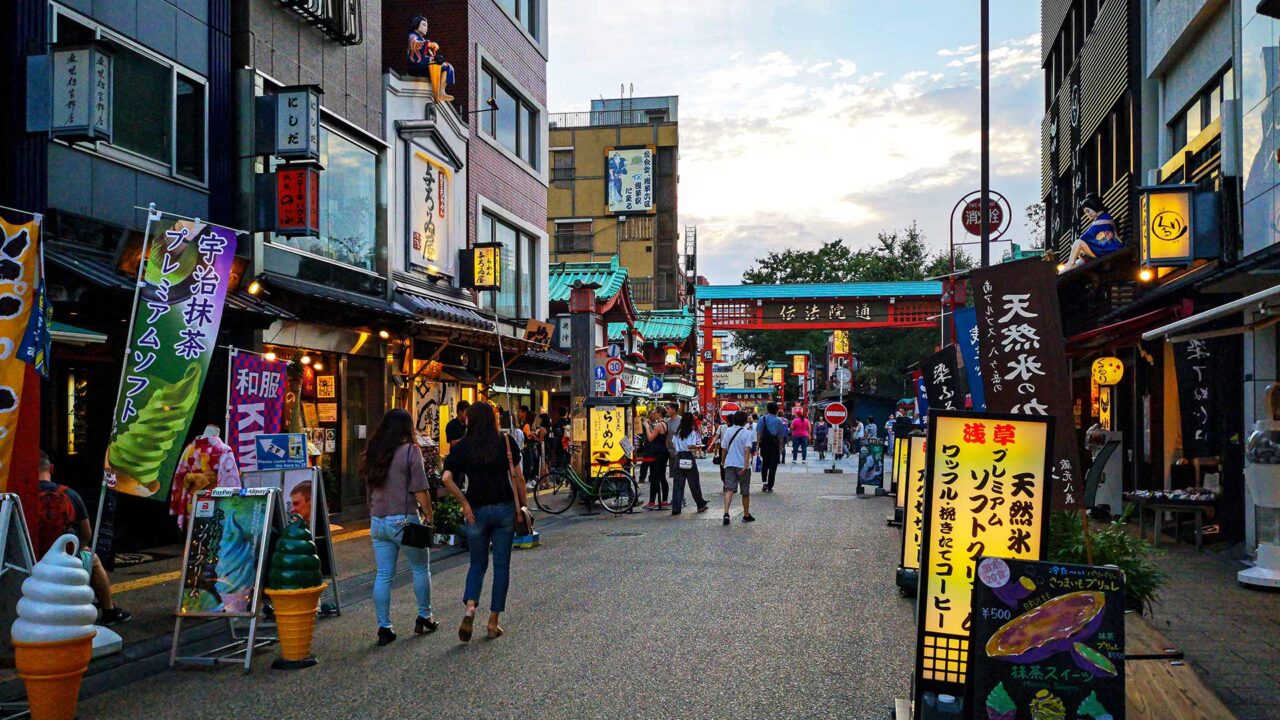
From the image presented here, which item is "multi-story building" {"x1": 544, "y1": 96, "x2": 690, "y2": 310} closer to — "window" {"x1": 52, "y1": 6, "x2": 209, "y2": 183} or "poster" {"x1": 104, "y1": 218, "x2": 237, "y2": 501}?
"window" {"x1": 52, "y1": 6, "x2": 209, "y2": 183}

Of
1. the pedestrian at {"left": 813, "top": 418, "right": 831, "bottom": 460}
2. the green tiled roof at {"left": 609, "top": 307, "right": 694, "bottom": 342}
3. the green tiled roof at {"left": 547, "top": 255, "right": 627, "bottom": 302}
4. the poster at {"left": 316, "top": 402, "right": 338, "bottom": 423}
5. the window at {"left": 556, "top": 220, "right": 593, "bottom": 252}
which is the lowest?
the pedestrian at {"left": 813, "top": 418, "right": 831, "bottom": 460}

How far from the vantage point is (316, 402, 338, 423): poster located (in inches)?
728

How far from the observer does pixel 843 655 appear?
814 centimetres

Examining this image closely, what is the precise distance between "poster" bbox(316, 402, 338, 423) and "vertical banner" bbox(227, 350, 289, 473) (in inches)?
292

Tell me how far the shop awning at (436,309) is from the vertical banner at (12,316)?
12.0 meters

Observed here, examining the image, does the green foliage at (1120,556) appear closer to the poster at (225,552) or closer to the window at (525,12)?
the poster at (225,552)

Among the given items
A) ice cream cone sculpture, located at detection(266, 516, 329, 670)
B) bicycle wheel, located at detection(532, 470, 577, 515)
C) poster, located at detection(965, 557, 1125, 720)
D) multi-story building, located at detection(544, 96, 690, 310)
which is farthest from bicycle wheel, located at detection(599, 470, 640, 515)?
multi-story building, located at detection(544, 96, 690, 310)

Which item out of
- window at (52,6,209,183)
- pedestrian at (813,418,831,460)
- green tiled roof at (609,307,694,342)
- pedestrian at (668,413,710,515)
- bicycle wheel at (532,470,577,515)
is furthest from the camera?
green tiled roof at (609,307,694,342)

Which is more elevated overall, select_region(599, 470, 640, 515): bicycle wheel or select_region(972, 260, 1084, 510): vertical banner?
select_region(972, 260, 1084, 510): vertical banner

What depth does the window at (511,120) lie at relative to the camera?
2719cm

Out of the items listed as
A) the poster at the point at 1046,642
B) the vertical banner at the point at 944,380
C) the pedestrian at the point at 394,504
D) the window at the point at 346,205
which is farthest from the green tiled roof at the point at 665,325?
the poster at the point at 1046,642

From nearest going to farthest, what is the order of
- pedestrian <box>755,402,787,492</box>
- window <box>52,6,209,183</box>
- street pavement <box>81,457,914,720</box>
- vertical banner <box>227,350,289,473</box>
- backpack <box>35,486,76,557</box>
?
street pavement <box>81,457,914,720</box>
backpack <box>35,486,76,557</box>
vertical banner <box>227,350,289,473</box>
window <box>52,6,209,183</box>
pedestrian <box>755,402,787,492</box>

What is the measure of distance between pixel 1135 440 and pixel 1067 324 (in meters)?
4.09

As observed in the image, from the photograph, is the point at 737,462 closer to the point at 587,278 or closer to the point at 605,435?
the point at 605,435
